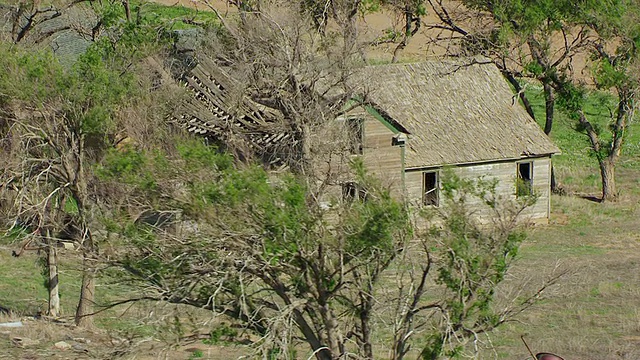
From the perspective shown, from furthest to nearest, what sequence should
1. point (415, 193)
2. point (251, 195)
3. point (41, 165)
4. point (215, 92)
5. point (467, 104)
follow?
point (467, 104) → point (415, 193) → point (215, 92) → point (41, 165) → point (251, 195)

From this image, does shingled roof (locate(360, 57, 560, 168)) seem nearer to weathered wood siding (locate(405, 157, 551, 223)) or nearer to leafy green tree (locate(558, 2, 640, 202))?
weathered wood siding (locate(405, 157, 551, 223))

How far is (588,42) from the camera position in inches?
1454

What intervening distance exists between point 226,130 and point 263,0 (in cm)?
745

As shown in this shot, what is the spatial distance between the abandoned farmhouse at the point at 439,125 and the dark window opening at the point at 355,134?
6cm

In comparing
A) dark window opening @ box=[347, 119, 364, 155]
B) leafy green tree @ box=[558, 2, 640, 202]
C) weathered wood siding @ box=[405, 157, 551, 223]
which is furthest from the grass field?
dark window opening @ box=[347, 119, 364, 155]

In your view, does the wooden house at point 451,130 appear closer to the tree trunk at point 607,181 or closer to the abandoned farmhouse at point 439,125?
the abandoned farmhouse at point 439,125

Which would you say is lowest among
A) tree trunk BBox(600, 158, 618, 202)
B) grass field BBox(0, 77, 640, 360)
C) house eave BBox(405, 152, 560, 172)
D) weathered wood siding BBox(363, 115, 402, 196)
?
grass field BBox(0, 77, 640, 360)

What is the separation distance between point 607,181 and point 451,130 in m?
6.81

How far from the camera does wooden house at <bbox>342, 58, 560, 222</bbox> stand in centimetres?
3303

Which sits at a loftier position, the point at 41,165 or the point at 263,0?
the point at 263,0

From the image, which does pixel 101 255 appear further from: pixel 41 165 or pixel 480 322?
pixel 41 165

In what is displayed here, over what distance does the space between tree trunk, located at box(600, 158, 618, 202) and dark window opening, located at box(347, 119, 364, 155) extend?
1090cm

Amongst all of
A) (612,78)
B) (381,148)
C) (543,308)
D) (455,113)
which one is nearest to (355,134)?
(381,148)

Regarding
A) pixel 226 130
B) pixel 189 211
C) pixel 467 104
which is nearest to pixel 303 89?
pixel 226 130
